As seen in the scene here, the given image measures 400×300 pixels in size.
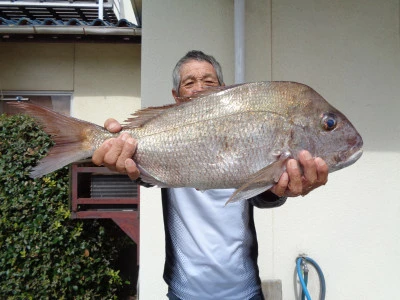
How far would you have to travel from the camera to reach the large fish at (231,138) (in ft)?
6.67

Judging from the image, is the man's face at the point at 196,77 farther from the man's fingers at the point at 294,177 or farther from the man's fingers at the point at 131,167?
the man's fingers at the point at 294,177

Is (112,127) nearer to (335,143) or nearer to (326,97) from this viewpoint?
(335,143)

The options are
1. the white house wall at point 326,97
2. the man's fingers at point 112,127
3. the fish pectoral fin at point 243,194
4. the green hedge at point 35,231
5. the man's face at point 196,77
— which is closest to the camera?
the fish pectoral fin at point 243,194

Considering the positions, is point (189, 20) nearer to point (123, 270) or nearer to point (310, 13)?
point (310, 13)

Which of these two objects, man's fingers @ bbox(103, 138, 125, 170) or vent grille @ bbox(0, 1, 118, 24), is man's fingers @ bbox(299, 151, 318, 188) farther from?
vent grille @ bbox(0, 1, 118, 24)

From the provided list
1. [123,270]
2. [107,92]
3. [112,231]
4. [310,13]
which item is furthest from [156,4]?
[123,270]

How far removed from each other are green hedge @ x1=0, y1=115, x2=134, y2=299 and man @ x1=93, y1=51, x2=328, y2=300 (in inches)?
94.9

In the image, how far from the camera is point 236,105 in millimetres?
2100

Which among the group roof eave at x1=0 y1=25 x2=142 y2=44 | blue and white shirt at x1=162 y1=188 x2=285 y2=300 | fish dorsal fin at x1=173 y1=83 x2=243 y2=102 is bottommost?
blue and white shirt at x1=162 y1=188 x2=285 y2=300

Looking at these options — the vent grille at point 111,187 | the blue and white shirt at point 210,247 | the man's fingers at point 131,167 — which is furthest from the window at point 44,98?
the man's fingers at point 131,167

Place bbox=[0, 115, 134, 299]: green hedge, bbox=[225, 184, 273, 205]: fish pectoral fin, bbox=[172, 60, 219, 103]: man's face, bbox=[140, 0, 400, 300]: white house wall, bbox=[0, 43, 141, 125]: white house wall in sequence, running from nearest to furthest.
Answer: bbox=[225, 184, 273, 205]: fish pectoral fin → bbox=[172, 60, 219, 103]: man's face → bbox=[140, 0, 400, 300]: white house wall → bbox=[0, 115, 134, 299]: green hedge → bbox=[0, 43, 141, 125]: white house wall

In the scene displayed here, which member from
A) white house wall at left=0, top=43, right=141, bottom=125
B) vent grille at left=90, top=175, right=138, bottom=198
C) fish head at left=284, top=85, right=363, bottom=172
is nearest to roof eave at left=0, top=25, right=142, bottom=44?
white house wall at left=0, top=43, right=141, bottom=125

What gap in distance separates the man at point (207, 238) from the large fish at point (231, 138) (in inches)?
9.4

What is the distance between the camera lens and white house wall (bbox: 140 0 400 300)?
408cm
